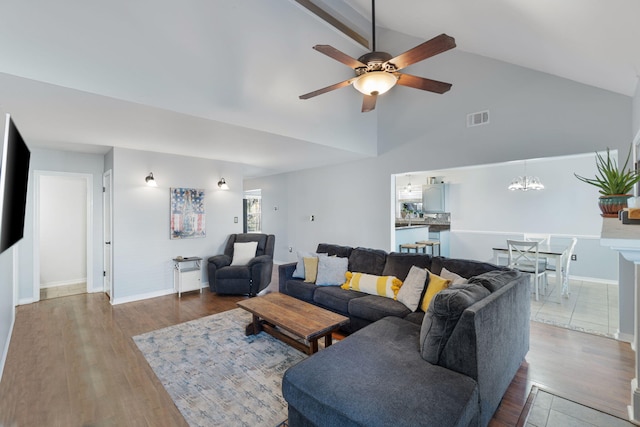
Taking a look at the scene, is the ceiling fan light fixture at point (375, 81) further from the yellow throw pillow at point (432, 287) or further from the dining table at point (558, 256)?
the dining table at point (558, 256)

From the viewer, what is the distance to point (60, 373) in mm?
2570

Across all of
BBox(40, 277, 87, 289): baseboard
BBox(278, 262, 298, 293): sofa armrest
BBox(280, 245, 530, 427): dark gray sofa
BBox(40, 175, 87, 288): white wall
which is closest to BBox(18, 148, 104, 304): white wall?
BBox(40, 175, 87, 288): white wall

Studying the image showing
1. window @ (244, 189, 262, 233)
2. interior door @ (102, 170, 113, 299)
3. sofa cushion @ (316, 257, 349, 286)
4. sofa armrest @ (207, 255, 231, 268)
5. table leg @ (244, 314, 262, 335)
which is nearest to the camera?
table leg @ (244, 314, 262, 335)

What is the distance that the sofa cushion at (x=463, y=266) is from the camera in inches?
113

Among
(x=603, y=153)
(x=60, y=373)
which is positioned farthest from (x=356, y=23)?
(x=60, y=373)

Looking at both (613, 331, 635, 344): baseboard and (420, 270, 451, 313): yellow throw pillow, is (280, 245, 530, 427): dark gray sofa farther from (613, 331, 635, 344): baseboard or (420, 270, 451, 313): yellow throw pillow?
(613, 331, 635, 344): baseboard

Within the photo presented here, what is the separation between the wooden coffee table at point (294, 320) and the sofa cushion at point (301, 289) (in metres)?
0.47

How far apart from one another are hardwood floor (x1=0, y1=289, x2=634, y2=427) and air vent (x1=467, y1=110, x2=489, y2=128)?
2.77 metres

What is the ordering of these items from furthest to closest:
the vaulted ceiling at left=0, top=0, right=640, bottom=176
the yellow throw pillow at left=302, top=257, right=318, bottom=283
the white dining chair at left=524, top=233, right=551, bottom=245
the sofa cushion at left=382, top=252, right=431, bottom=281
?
the white dining chair at left=524, top=233, right=551, bottom=245 < the yellow throw pillow at left=302, top=257, right=318, bottom=283 < the sofa cushion at left=382, top=252, right=431, bottom=281 < the vaulted ceiling at left=0, top=0, right=640, bottom=176

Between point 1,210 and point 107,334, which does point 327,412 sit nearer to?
point 1,210

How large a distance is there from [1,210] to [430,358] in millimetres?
2425

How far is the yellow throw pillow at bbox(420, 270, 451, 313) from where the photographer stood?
107 inches

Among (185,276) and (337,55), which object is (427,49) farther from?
(185,276)

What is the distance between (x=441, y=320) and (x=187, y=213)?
4620mm
